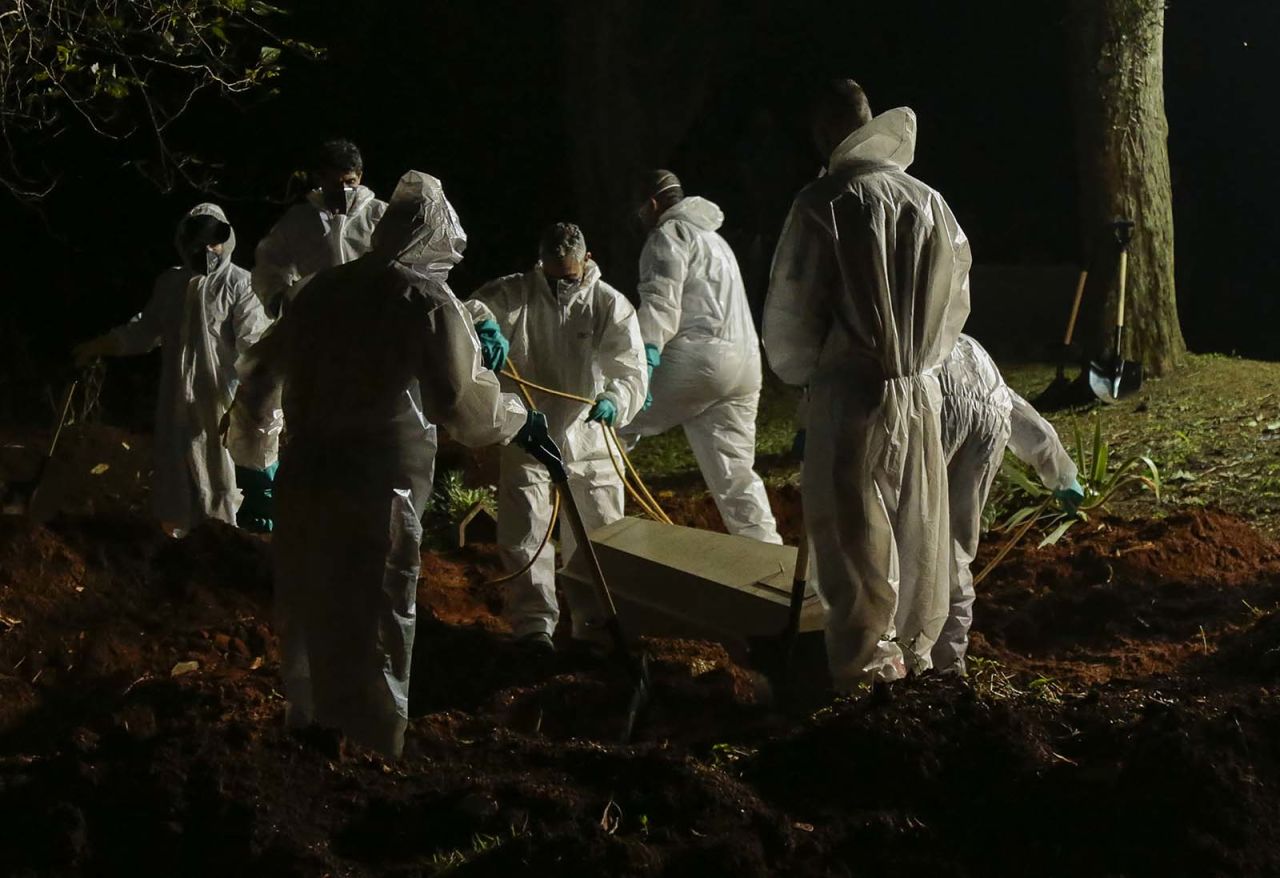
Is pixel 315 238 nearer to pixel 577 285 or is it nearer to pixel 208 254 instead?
pixel 208 254

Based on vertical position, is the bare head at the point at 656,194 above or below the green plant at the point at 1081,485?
above

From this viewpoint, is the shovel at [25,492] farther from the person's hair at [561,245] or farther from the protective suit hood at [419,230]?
the protective suit hood at [419,230]

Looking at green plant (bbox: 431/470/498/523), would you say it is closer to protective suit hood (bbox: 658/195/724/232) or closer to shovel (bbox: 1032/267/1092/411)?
protective suit hood (bbox: 658/195/724/232)

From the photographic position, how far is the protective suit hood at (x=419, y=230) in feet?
14.1

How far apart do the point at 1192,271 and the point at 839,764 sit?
10910 mm

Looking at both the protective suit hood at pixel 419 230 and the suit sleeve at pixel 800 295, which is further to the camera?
the suit sleeve at pixel 800 295

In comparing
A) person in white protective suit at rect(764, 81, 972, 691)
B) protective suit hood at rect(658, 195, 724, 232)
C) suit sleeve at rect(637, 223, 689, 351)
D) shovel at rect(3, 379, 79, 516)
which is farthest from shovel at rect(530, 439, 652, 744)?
shovel at rect(3, 379, 79, 516)

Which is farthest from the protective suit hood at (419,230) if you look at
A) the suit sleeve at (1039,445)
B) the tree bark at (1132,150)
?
the tree bark at (1132,150)

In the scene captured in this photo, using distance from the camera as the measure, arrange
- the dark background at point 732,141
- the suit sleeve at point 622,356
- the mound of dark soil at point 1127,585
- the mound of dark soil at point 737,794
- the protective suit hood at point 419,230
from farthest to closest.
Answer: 1. the dark background at point 732,141
2. the mound of dark soil at point 1127,585
3. the suit sleeve at point 622,356
4. the protective suit hood at point 419,230
5. the mound of dark soil at point 737,794

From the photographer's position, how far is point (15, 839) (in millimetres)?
3324

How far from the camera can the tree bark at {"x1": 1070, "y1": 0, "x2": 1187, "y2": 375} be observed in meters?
10.2

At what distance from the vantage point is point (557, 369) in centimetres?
619

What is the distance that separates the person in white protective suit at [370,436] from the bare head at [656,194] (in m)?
3.35

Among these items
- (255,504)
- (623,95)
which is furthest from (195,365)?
(623,95)
